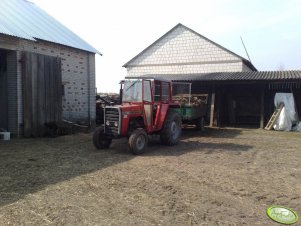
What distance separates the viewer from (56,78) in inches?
573

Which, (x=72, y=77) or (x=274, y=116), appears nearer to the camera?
(x=72, y=77)

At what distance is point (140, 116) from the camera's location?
10406 mm

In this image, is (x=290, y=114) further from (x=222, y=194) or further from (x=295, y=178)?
(x=222, y=194)

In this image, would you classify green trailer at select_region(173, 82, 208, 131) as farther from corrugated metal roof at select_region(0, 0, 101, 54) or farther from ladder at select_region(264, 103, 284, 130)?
corrugated metal roof at select_region(0, 0, 101, 54)

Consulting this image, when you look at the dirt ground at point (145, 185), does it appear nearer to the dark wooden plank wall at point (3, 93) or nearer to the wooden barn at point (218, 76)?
the dark wooden plank wall at point (3, 93)

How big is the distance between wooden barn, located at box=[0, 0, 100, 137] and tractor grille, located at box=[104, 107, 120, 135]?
4474mm

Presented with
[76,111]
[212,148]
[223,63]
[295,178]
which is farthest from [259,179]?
[223,63]

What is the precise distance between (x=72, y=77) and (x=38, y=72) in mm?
2455

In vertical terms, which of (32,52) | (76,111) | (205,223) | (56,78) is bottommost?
(205,223)

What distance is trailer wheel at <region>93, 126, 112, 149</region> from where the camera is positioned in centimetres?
1043

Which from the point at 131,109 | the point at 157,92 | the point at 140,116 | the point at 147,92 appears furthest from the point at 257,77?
the point at 131,109

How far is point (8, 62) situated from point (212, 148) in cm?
797

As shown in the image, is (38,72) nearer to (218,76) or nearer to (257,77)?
(218,76)

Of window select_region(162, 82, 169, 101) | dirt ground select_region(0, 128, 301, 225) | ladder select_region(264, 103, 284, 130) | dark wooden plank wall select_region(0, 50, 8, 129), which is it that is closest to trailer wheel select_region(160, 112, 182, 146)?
dirt ground select_region(0, 128, 301, 225)
